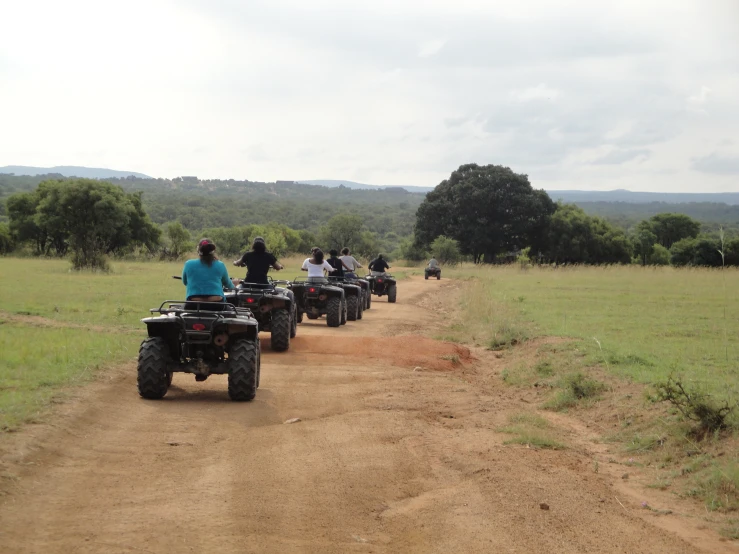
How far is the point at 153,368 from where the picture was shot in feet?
32.7

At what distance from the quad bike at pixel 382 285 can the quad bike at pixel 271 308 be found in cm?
1484

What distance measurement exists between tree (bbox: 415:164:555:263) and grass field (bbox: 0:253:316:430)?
40.2 m

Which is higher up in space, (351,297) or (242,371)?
(242,371)

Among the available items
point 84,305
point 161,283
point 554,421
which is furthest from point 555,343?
point 161,283

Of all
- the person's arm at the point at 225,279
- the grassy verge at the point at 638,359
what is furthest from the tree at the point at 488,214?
the person's arm at the point at 225,279

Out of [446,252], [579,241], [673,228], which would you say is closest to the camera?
[446,252]

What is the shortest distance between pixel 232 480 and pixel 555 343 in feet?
34.3

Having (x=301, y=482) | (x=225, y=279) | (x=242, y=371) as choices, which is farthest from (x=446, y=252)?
(x=301, y=482)

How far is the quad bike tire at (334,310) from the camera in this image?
19.5 meters

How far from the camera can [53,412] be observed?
875cm

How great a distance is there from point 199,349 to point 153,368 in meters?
0.63

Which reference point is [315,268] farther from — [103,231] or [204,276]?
[103,231]

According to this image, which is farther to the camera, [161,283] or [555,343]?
[161,283]

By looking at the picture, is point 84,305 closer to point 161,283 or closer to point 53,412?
point 161,283
